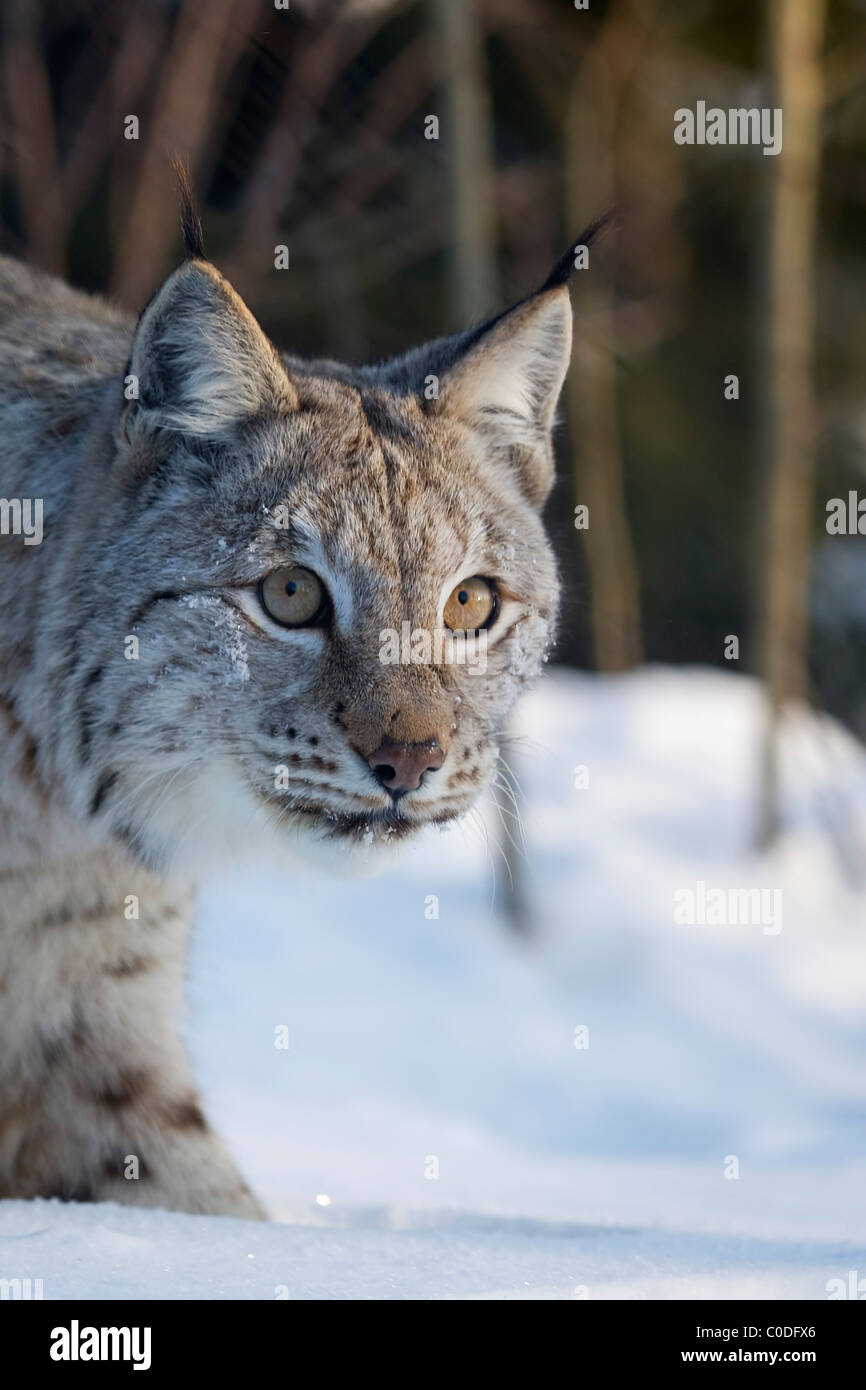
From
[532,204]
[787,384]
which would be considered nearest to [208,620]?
[787,384]

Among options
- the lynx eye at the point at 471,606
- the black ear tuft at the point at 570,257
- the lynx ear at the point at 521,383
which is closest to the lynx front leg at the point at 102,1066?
the lynx eye at the point at 471,606

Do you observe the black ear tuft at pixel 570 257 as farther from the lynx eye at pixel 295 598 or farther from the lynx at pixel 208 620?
the lynx eye at pixel 295 598

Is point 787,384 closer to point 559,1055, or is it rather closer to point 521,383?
point 559,1055

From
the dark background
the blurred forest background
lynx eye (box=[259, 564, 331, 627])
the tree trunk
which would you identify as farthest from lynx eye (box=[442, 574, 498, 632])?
the tree trunk

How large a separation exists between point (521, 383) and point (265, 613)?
0.89m

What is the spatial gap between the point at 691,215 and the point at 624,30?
1474 millimetres

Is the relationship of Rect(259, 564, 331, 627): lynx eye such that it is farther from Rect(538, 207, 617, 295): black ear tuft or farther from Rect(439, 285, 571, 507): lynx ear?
Rect(538, 207, 617, 295): black ear tuft

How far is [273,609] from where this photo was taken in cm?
308

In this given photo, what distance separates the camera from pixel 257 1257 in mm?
2732

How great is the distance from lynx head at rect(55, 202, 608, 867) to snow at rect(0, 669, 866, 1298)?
0.29 metres

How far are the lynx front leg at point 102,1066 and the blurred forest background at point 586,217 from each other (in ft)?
8.73

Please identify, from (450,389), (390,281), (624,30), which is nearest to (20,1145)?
(450,389)

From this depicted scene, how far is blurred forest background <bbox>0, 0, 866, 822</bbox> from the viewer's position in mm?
8266
